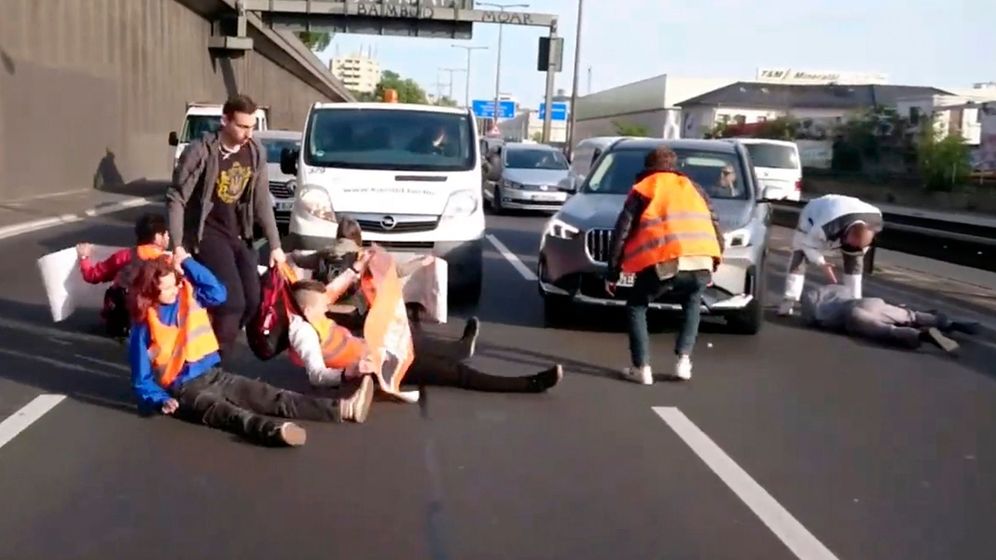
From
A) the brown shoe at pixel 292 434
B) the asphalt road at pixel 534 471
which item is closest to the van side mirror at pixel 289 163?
the asphalt road at pixel 534 471

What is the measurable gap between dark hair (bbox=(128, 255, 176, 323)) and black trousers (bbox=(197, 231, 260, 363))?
0.67 metres

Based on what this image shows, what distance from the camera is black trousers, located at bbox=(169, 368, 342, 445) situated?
6945 mm

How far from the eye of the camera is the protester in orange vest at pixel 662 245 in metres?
8.48

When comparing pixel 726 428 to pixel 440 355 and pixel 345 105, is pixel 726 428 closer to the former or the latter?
pixel 440 355

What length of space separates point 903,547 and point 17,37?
81.3 feet

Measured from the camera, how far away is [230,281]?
25.6 feet

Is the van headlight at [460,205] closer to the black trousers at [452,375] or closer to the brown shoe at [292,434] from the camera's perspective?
the black trousers at [452,375]

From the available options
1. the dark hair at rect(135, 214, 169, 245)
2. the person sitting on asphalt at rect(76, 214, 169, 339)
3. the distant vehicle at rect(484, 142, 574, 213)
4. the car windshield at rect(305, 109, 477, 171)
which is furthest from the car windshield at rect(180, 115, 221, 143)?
the dark hair at rect(135, 214, 169, 245)

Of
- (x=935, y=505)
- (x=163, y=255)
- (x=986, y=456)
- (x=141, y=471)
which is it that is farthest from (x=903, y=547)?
(x=163, y=255)

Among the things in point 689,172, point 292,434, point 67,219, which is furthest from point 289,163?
point 67,219

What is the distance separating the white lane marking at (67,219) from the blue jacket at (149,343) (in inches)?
485

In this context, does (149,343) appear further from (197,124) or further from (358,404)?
(197,124)

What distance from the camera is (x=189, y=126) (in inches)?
1123

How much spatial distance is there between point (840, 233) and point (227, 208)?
574 centimetres
